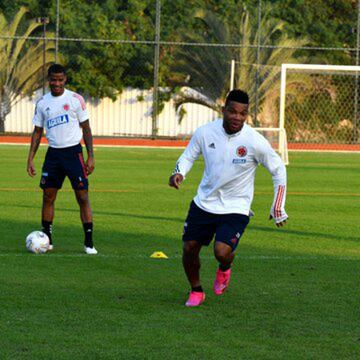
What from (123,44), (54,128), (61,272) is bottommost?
(61,272)

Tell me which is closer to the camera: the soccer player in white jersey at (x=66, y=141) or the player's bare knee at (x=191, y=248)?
the player's bare knee at (x=191, y=248)

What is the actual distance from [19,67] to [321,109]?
10.7 m

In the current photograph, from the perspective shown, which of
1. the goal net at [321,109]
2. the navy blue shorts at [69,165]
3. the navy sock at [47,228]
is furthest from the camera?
the goal net at [321,109]

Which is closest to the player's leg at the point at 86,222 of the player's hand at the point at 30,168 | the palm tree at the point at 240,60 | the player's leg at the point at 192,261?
the player's hand at the point at 30,168

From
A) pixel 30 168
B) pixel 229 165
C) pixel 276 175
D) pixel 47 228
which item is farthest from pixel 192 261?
pixel 30 168

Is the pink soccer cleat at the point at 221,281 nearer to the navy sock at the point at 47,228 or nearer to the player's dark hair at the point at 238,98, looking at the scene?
the player's dark hair at the point at 238,98

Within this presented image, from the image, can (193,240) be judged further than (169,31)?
No

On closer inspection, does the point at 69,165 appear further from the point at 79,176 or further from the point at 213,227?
the point at 213,227

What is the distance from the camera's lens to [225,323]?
755cm

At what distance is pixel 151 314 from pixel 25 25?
33076 mm

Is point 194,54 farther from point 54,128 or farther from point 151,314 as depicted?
point 151,314

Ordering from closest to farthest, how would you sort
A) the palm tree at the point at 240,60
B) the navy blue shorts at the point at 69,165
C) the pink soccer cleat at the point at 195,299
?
the pink soccer cleat at the point at 195,299 → the navy blue shorts at the point at 69,165 → the palm tree at the point at 240,60

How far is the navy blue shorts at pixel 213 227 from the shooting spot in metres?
8.29

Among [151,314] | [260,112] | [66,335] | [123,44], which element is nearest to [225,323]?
[151,314]
